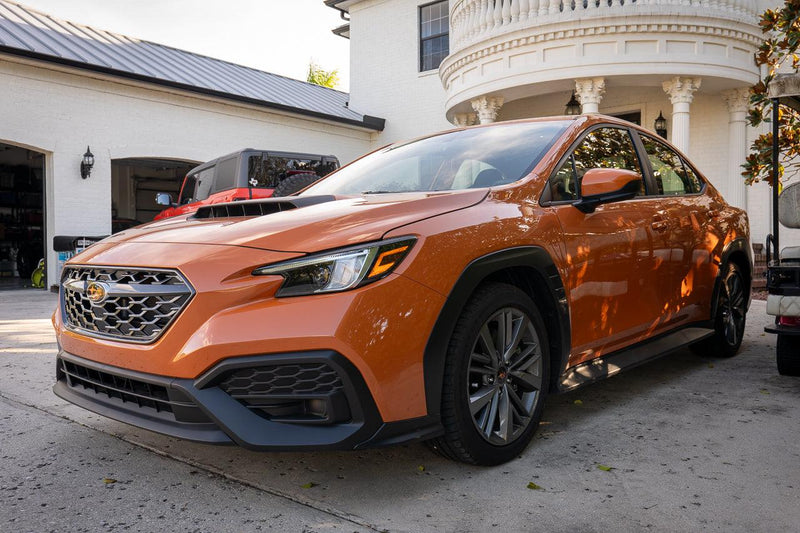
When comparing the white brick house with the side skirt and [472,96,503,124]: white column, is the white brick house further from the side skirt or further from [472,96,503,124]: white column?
the side skirt

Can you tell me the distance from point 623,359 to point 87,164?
40.3 ft

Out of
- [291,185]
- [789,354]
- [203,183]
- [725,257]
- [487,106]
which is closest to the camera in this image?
[789,354]

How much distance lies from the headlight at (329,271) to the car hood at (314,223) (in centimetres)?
4

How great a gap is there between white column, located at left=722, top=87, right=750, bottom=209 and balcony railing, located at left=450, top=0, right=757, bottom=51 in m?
1.35

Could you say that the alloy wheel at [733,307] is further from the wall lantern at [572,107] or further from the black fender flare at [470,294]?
the wall lantern at [572,107]

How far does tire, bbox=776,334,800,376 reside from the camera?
424cm

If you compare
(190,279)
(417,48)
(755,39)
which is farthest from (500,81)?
(190,279)

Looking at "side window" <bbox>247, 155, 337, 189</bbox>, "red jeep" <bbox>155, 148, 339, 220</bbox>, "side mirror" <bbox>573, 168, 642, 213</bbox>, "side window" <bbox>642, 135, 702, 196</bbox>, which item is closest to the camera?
"side mirror" <bbox>573, 168, 642, 213</bbox>

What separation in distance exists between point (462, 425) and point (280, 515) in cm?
75

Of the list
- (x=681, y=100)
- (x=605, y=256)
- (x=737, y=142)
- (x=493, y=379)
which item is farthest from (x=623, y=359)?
(x=737, y=142)

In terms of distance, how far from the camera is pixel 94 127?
13.3 meters

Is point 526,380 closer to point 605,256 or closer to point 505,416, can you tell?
point 505,416

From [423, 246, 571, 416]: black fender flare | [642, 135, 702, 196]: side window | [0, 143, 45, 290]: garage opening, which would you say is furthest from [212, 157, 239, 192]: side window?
[0, 143, 45, 290]: garage opening

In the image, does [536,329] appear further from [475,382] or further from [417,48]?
[417,48]
